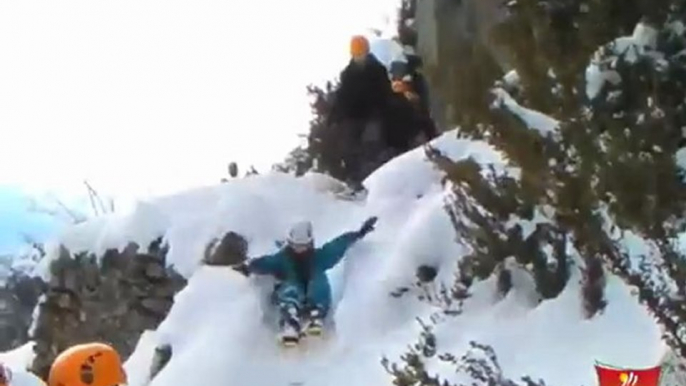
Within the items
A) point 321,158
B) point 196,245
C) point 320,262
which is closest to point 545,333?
point 320,262

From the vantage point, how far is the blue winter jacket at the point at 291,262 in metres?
6.39

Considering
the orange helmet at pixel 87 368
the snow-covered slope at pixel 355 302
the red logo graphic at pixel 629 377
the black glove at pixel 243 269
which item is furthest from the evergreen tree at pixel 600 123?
the black glove at pixel 243 269

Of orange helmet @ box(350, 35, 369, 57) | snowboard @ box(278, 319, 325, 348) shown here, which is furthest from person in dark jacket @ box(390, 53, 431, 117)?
snowboard @ box(278, 319, 325, 348)

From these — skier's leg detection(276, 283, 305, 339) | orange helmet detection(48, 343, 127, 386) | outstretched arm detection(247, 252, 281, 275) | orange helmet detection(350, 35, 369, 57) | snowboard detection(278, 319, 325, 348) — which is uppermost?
orange helmet detection(350, 35, 369, 57)

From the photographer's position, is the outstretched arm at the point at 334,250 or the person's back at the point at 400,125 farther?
the person's back at the point at 400,125

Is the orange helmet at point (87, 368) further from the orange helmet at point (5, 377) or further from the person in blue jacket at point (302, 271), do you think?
the person in blue jacket at point (302, 271)

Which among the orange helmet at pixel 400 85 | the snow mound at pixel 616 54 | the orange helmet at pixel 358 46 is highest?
the orange helmet at pixel 400 85

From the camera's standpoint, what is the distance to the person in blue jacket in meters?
6.19

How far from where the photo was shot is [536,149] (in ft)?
13.5

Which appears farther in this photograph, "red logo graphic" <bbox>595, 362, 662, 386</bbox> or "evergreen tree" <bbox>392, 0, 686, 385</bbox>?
"evergreen tree" <bbox>392, 0, 686, 385</bbox>

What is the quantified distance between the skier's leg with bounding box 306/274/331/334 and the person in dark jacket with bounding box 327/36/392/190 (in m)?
2.01

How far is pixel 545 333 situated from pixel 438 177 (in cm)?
172

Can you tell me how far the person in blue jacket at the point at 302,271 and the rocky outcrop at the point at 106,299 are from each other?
1.06 meters

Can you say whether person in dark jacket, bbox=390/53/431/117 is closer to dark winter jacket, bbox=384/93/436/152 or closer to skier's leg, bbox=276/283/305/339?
dark winter jacket, bbox=384/93/436/152
